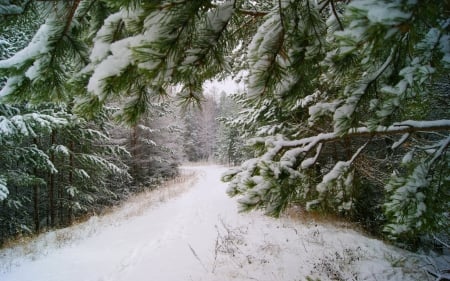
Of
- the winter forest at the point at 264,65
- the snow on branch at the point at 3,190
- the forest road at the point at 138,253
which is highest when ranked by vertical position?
the winter forest at the point at 264,65

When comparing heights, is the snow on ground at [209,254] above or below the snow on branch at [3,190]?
below

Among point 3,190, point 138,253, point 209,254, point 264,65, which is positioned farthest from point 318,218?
point 3,190

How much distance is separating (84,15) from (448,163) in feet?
9.40

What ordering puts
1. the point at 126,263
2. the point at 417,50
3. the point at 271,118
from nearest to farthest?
the point at 417,50 → the point at 126,263 → the point at 271,118

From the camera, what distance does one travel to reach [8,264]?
6809 millimetres

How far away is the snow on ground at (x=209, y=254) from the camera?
5.71 m

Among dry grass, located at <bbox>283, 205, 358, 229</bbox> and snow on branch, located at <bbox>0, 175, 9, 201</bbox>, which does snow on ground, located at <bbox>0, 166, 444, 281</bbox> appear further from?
snow on branch, located at <bbox>0, 175, 9, 201</bbox>

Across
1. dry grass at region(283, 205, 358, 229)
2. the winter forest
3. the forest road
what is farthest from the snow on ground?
the winter forest

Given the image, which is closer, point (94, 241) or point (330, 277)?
point (330, 277)

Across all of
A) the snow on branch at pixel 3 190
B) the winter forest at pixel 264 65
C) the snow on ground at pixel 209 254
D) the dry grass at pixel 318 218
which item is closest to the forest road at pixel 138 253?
the snow on ground at pixel 209 254

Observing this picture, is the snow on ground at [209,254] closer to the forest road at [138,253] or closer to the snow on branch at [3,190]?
the forest road at [138,253]

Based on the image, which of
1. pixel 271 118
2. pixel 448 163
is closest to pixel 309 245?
pixel 271 118

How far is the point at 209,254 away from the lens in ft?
21.7

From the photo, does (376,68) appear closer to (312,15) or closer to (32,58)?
(312,15)
